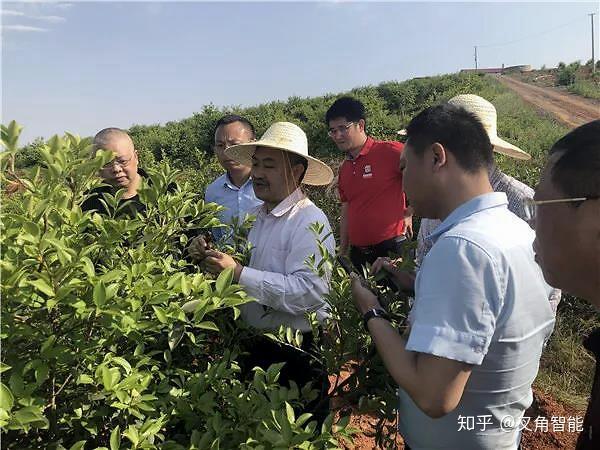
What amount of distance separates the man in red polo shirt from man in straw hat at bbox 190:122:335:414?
1.92 meters

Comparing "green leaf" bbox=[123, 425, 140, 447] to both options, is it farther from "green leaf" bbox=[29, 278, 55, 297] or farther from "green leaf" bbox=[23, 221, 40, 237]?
"green leaf" bbox=[23, 221, 40, 237]

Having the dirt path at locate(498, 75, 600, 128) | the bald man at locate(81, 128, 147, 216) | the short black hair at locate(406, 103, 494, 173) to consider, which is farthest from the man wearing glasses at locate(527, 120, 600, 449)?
the dirt path at locate(498, 75, 600, 128)

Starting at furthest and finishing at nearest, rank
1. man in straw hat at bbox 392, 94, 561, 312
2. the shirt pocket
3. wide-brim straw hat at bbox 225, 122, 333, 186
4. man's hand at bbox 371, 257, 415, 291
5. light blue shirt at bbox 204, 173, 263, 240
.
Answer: light blue shirt at bbox 204, 173, 263, 240 → man in straw hat at bbox 392, 94, 561, 312 → wide-brim straw hat at bbox 225, 122, 333, 186 → the shirt pocket → man's hand at bbox 371, 257, 415, 291

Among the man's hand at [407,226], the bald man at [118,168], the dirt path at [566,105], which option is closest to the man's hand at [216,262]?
the bald man at [118,168]

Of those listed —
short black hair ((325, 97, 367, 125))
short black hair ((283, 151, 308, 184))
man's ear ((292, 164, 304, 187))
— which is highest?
short black hair ((325, 97, 367, 125))

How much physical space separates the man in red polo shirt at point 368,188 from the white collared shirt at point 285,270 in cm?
212

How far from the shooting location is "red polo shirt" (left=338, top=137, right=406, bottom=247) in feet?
13.7

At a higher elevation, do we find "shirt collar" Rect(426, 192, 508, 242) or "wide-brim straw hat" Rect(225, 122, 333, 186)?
"wide-brim straw hat" Rect(225, 122, 333, 186)

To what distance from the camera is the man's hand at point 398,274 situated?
5.54ft

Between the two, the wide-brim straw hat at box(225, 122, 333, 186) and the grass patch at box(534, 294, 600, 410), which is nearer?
the wide-brim straw hat at box(225, 122, 333, 186)

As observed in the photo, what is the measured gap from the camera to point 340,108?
416cm

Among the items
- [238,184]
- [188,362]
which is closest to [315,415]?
[188,362]

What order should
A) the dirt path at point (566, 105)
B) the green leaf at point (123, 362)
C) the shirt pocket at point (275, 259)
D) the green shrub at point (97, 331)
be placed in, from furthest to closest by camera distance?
the dirt path at point (566, 105) < the shirt pocket at point (275, 259) < the green leaf at point (123, 362) < the green shrub at point (97, 331)

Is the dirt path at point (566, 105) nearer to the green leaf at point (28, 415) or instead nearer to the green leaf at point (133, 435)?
the green leaf at point (133, 435)
